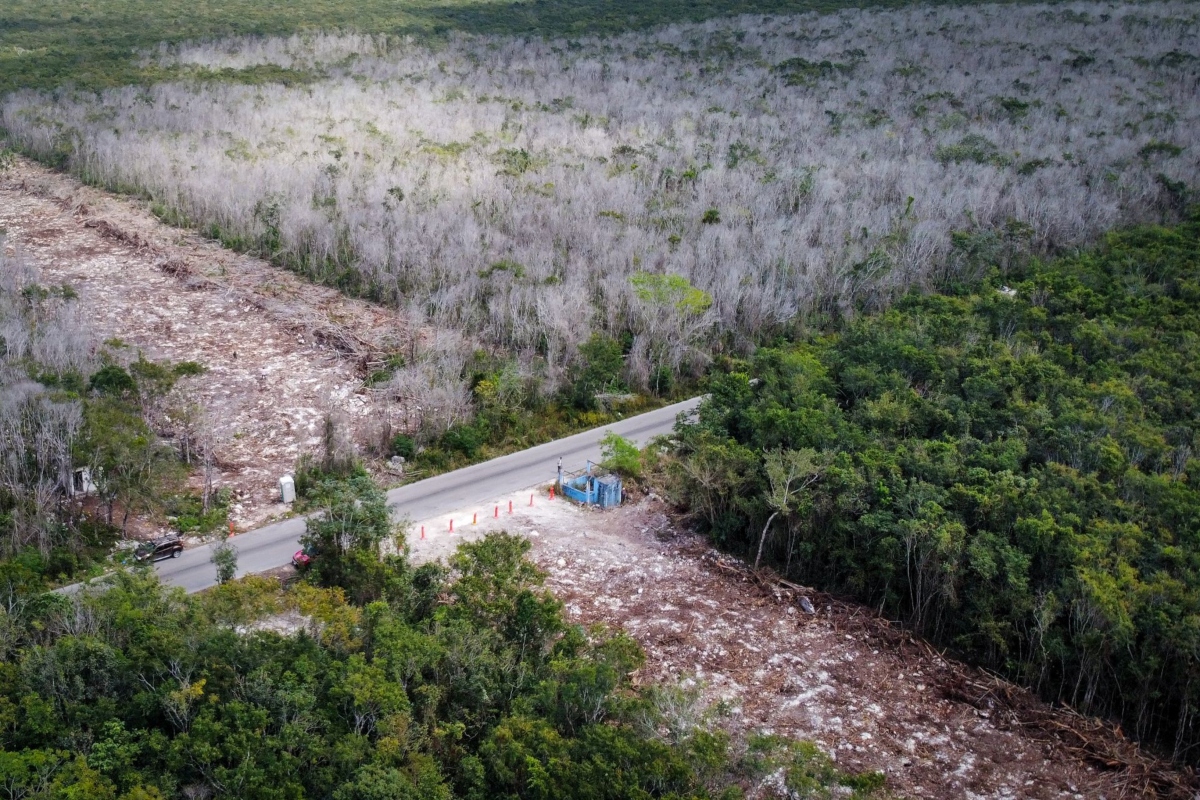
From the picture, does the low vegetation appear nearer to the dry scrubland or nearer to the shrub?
the shrub

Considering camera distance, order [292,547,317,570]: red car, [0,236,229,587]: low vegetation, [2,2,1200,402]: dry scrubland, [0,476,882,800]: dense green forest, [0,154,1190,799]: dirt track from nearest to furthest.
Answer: [0,476,882,800]: dense green forest < [0,154,1190,799]: dirt track < [292,547,317,570]: red car < [0,236,229,587]: low vegetation < [2,2,1200,402]: dry scrubland

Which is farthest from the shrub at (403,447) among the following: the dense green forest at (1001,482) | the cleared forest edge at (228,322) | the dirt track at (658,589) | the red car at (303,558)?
the dense green forest at (1001,482)

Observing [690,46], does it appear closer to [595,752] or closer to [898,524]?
[898,524]

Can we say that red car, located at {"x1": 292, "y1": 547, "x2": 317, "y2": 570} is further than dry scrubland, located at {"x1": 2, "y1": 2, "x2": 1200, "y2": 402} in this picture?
No

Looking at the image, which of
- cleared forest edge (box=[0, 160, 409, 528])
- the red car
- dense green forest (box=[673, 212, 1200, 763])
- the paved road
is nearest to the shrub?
cleared forest edge (box=[0, 160, 409, 528])

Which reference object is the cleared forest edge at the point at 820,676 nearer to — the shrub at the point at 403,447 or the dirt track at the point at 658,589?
the dirt track at the point at 658,589
